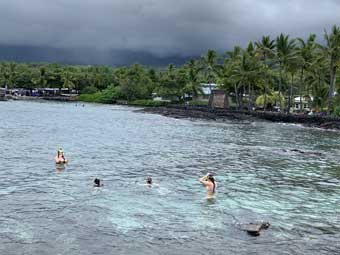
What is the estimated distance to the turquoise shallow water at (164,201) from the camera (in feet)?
58.5

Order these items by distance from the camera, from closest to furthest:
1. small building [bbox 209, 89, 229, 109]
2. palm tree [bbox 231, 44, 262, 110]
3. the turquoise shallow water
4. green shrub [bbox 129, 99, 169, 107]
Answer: the turquoise shallow water < palm tree [bbox 231, 44, 262, 110] < small building [bbox 209, 89, 229, 109] < green shrub [bbox 129, 99, 169, 107]

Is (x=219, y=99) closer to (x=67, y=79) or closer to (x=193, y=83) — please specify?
(x=193, y=83)

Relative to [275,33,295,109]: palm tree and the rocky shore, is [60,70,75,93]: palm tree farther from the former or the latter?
[275,33,295,109]: palm tree

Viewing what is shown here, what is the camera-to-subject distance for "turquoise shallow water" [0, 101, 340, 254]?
17844mm

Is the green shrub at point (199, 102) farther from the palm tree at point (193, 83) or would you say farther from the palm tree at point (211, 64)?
the palm tree at point (211, 64)

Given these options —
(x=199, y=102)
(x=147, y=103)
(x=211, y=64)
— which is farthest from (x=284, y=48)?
(x=147, y=103)

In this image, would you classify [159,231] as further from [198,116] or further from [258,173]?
[198,116]

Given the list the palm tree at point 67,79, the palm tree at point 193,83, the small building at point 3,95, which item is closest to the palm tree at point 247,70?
the palm tree at point 193,83

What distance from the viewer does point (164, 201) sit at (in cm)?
2456

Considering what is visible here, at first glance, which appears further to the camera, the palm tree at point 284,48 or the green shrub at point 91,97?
the green shrub at point 91,97

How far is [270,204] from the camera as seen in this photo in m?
24.6

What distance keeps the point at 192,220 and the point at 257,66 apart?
87424mm

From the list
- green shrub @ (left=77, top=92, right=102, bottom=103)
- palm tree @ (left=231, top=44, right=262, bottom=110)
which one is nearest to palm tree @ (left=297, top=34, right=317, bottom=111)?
palm tree @ (left=231, top=44, right=262, bottom=110)

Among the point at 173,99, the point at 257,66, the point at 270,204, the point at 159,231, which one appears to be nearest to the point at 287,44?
the point at 257,66
